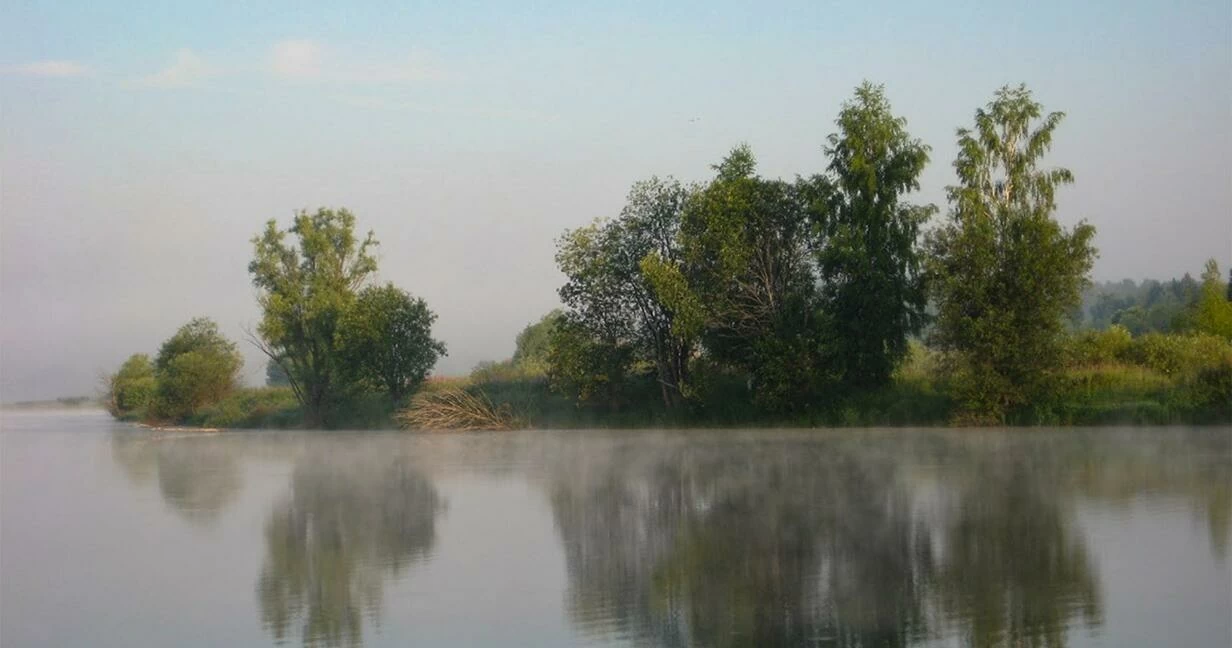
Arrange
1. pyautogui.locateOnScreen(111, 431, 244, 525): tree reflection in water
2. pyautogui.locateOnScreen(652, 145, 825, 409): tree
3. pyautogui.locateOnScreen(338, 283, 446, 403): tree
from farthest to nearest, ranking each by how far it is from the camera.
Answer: pyautogui.locateOnScreen(338, 283, 446, 403): tree < pyautogui.locateOnScreen(652, 145, 825, 409): tree < pyautogui.locateOnScreen(111, 431, 244, 525): tree reflection in water

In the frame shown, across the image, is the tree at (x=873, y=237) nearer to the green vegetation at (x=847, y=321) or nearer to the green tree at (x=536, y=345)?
the green vegetation at (x=847, y=321)

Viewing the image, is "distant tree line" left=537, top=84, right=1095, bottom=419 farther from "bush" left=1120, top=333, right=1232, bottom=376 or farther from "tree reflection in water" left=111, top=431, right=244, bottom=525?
"tree reflection in water" left=111, top=431, right=244, bottom=525

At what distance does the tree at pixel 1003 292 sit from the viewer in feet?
97.9

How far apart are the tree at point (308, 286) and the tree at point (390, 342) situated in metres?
2.20

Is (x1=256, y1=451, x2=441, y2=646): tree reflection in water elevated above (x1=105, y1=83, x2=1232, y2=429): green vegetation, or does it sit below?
below

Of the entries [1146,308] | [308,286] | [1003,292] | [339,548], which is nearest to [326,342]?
[308,286]

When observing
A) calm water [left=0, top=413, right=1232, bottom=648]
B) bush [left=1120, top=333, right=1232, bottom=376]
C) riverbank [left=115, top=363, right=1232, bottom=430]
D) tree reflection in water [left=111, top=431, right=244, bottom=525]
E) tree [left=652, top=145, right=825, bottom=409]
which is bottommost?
calm water [left=0, top=413, right=1232, bottom=648]

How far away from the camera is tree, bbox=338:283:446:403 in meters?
42.7

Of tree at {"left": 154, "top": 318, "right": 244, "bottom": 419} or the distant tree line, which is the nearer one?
the distant tree line

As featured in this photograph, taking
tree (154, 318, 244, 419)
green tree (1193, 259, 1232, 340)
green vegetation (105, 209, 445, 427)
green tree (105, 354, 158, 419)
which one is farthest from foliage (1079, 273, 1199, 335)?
green tree (105, 354, 158, 419)

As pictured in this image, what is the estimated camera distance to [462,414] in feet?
128

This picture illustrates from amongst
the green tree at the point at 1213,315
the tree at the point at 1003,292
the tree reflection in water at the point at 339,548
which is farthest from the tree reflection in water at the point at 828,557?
the green tree at the point at 1213,315

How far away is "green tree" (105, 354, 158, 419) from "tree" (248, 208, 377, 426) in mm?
16699

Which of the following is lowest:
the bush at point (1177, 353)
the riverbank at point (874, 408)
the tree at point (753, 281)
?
the riverbank at point (874, 408)
